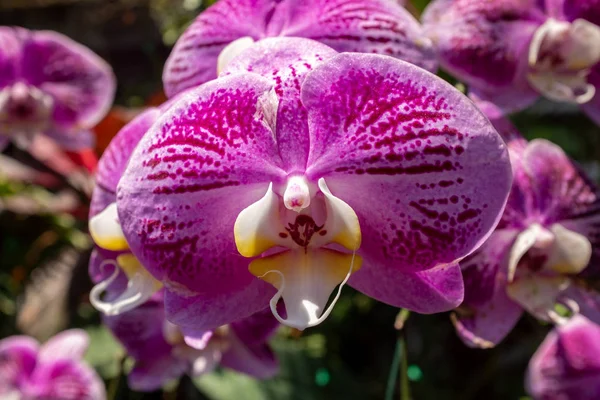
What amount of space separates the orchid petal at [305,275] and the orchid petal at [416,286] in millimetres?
19

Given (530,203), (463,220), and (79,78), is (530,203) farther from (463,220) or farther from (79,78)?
(79,78)

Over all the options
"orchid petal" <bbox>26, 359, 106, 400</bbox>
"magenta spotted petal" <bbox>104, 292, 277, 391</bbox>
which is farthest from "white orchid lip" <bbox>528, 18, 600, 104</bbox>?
"orchid petal" <bbox>26, 359, 106, 400</bbox>

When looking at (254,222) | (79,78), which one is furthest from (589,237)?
(79,78)

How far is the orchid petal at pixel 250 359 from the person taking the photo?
21.8 inches

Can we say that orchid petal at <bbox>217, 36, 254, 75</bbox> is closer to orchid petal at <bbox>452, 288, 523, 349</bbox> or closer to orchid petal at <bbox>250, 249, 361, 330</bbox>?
orchid petal at <bbox>250, 249, 361, 330</bbox>

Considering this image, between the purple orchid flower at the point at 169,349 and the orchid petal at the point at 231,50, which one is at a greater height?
the orchid petal at the point at 231,50

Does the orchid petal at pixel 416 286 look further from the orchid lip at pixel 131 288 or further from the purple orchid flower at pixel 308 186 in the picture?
the orchid lip at pixel 131 288

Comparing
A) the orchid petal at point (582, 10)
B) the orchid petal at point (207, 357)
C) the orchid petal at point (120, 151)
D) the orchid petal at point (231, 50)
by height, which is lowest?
the orchid petal at point (207, 357)

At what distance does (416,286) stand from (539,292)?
0.15 meters

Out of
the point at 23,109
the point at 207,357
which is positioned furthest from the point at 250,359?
the point at 23,109

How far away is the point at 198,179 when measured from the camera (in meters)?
0.33

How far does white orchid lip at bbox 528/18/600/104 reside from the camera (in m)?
0.50

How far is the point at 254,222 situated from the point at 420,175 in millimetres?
93

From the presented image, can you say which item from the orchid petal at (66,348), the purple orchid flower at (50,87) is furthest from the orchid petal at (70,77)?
the orchid petal at (66,348)
